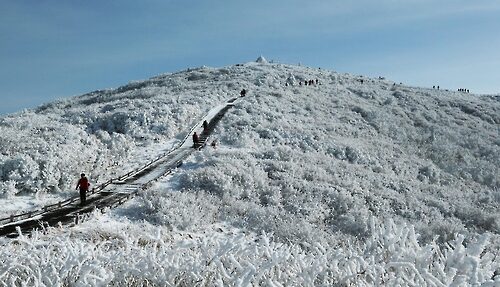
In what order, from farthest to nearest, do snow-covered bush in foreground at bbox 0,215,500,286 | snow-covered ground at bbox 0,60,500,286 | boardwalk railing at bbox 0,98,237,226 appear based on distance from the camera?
boardwalk railing at bbox 0,98,237,226 < snow-covered ground at bbox 0,60,500,286 < snow-covered bush in foreground at bbox 0,215,500,286

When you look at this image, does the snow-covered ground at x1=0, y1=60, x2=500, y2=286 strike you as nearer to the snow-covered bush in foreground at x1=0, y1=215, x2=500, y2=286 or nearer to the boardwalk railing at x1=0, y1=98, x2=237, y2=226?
the snow-covered bush in foreground at x1=0, y1=215, x2=500, y2=286

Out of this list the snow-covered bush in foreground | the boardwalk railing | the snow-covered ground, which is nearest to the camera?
the snow-covered bush in foreground

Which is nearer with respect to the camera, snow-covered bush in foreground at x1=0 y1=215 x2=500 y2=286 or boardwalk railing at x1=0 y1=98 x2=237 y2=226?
snow-covered bush in foreground at x1=0 y1=215 x2=500 y2=286

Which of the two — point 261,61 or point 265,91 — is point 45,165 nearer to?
point 265,91

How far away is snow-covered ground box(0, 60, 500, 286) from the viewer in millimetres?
5785

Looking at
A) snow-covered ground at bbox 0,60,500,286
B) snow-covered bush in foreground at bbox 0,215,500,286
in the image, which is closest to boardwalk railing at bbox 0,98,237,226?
snow-covered ground at bbox 0,60,500,286

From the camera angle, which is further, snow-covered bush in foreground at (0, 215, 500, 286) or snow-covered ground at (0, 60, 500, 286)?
snow-covered ground at (0, 60, 500, 286)

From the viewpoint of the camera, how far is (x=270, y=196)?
22.1 metres

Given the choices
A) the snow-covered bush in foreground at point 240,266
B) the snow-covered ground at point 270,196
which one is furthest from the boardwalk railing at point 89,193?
the snow-covered bush in foreground at point 240,266

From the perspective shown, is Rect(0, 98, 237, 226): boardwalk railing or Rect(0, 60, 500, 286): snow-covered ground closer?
Rect(0, 60, 500, 286): snow-covered ground

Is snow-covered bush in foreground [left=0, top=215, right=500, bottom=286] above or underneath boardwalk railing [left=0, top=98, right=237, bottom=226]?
above

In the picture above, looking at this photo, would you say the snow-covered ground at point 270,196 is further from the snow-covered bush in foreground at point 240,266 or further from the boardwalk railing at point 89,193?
the boardwalk railing at point 89,193

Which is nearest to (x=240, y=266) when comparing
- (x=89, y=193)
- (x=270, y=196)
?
(x=270, y=196)

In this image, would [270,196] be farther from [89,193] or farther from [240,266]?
[240,266]
